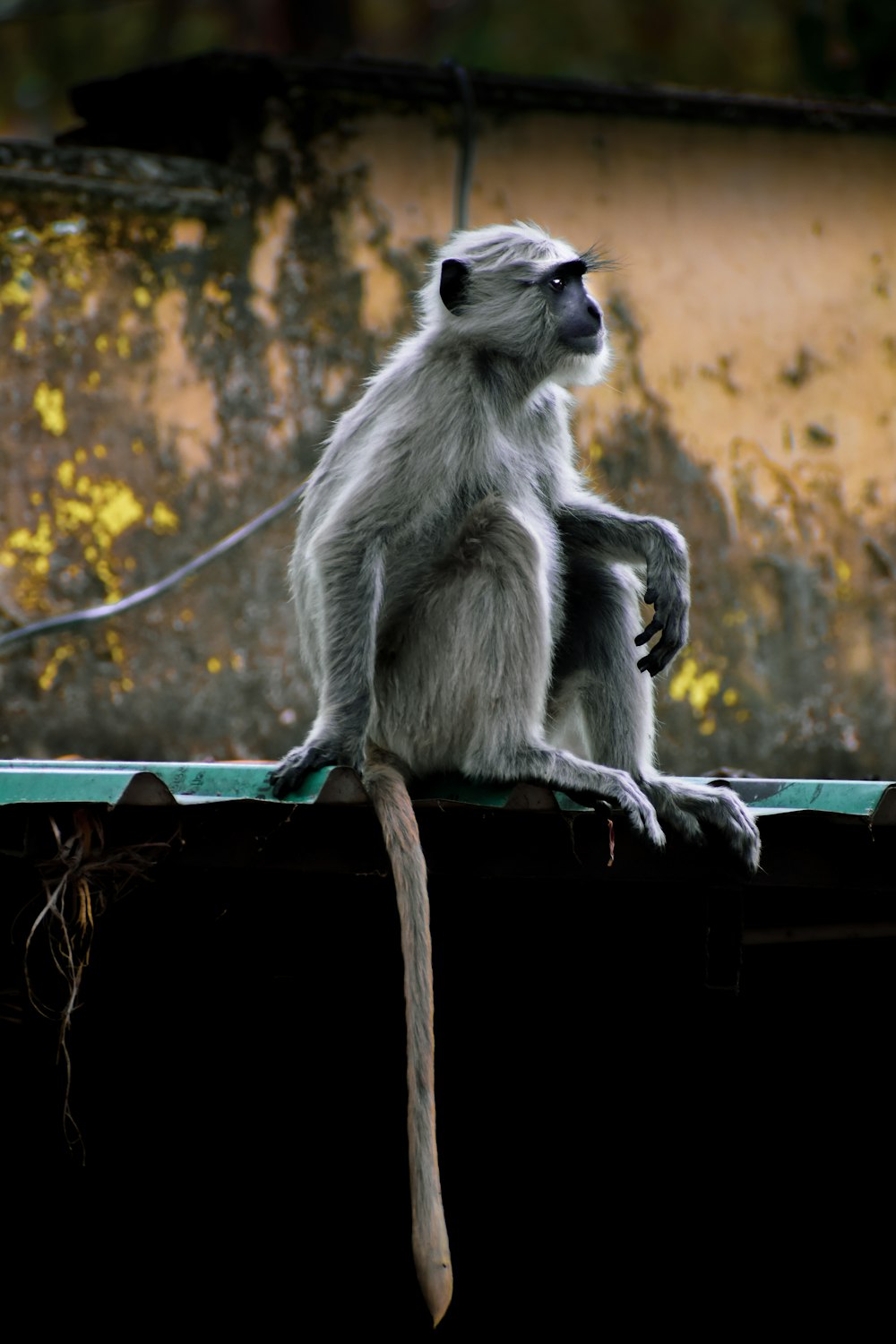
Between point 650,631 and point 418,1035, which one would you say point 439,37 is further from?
point 418,1035

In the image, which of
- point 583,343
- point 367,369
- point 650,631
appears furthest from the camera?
point 367,369

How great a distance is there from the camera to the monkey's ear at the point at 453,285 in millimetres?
3332

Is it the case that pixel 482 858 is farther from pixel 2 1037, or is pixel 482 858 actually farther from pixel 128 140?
pixel 128 140

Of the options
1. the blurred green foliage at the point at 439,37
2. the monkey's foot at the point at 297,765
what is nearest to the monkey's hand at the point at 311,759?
the monkey's foot at the point at 297,765

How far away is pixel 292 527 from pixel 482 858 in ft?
9.76

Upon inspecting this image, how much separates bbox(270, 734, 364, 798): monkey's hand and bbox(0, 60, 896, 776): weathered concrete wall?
2.44 meters

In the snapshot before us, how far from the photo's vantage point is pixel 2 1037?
2625mm

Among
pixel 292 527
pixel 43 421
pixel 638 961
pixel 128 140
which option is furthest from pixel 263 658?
pixel 638 961

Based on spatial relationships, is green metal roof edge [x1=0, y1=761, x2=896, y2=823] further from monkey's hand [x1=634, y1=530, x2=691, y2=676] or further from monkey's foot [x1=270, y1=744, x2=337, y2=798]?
monkey's hand [x1=634, y1=530, x2=691, y2=676]

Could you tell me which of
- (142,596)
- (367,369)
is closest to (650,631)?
(142,596)

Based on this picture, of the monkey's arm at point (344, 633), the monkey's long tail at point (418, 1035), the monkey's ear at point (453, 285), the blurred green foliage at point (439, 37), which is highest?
the blurred green foliage at point (439, 37)

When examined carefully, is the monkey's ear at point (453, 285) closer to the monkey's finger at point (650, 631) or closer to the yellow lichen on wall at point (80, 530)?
the monkey's finger at point (650, 631)

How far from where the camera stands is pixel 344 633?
293 cm

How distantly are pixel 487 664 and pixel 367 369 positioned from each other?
2.84 meters
